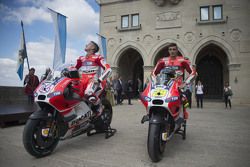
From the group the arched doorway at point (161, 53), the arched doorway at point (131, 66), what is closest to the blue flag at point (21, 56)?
the arched doorway at point (161, 53)

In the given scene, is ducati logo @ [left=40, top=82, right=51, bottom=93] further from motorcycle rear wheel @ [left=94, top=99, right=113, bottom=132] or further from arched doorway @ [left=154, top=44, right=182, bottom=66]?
arched doorway @ [left=154, top=44, right=182, bottom=66]

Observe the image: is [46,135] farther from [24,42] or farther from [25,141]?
[24,42]

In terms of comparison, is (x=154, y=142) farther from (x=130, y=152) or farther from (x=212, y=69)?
(x=212, y=69)

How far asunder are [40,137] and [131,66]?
19.6 metres

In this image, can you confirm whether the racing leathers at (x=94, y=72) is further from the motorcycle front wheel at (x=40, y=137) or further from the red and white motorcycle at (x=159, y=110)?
the red and white motorcycle at (x=159, y=110)

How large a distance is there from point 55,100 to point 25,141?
28.8 inches

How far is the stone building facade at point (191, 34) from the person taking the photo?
15828 millimetres

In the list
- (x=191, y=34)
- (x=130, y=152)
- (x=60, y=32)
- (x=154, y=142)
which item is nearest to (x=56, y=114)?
(x=130, y=152)

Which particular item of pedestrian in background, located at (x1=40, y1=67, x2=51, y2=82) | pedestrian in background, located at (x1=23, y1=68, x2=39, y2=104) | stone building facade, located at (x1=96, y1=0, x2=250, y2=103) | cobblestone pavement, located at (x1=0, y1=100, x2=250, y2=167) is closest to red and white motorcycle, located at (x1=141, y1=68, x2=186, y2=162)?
cobblestone pavement, located at (x1=0, y1=100, x2=250, y2=167)

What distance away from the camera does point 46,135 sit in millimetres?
3109

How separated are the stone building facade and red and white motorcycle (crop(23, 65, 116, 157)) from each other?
14548 mm

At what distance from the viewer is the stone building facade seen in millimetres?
15828

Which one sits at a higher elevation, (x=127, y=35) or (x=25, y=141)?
(x=127, y=35)

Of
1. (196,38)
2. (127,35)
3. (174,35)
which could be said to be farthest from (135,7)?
(196,38)
